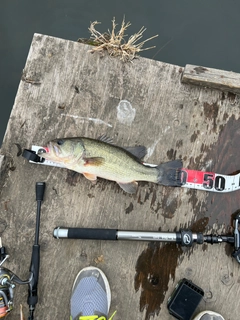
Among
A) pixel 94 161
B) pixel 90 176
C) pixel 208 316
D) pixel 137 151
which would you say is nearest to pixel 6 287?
pixel 90 176

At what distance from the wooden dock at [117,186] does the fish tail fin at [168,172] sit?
0.60ft

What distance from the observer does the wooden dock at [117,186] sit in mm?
3209

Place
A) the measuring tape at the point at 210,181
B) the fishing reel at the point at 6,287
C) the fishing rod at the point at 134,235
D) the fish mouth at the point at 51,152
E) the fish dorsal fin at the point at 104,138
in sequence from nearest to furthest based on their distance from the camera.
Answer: the fishing reel at the point at 6,287 → the fish mouth at the point at 51,152 → the fishing rod at the point at 134,235 → the fish dorsal fin at the point at 104,138 → the measuring tape at the point at 210,181

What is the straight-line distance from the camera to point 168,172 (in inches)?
124

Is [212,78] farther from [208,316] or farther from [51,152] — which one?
[208,316]

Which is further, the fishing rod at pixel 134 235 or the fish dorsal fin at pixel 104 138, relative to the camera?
the fish dorsal fin at pixel 104 138

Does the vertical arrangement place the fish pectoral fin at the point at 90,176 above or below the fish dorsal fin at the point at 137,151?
below

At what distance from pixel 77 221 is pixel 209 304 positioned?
161 centimetres

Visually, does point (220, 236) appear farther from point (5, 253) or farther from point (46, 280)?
point (5, 253)

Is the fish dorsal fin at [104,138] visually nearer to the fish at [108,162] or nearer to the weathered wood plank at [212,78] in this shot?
the fish at [108,162]

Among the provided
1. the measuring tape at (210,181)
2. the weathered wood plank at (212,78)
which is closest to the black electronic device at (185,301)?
the measuring tape at (210,181)

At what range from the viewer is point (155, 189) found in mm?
3303

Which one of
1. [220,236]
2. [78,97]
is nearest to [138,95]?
[78,97]

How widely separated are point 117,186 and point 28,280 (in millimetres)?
1261
